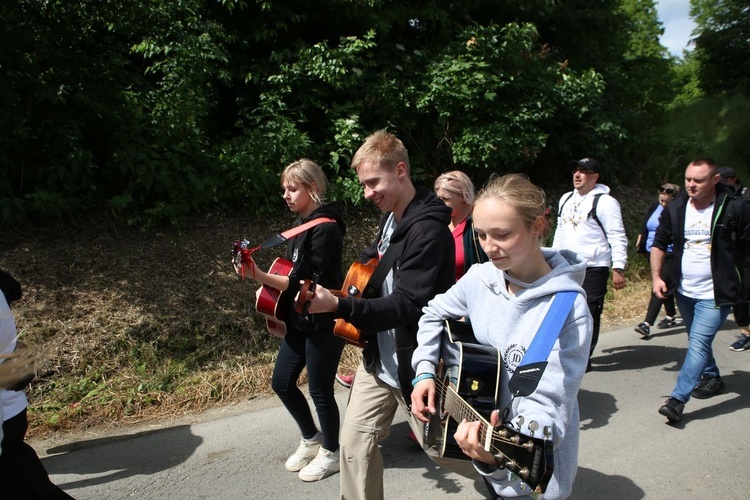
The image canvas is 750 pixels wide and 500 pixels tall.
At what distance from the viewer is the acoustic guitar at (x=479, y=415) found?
1.79 m

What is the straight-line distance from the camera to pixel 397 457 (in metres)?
3.99

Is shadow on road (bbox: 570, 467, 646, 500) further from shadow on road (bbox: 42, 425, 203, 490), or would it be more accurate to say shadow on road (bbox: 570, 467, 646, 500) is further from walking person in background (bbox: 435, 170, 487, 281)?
shadow on road (bbox: 42, 425, 203, 490)

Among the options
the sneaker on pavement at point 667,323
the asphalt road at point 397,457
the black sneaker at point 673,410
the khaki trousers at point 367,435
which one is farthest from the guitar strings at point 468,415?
the sneaker on pavement at point 667,323

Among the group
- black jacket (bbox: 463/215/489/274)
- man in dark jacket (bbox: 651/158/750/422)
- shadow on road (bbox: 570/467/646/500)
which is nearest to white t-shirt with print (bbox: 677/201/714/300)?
man in dark jacket (bbox: 651/158/750/422)

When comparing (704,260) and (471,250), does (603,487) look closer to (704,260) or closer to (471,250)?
(471,250)

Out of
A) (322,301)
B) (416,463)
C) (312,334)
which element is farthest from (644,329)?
(322,301)

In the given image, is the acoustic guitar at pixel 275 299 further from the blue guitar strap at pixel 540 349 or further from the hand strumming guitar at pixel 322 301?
the blue guitar strap at pixel 540 349

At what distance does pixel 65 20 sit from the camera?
19.1 ft

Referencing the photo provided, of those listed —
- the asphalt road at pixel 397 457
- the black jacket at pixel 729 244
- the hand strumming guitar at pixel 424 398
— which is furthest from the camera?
the black jacket at pixel 729 244

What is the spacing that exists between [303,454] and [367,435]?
1.18 meters

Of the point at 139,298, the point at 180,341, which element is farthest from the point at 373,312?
the point at 139,298

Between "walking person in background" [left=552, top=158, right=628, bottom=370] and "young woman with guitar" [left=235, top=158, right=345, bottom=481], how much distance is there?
263 cm

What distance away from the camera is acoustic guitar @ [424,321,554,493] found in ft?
5.86

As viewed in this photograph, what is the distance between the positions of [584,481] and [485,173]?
254 inches
